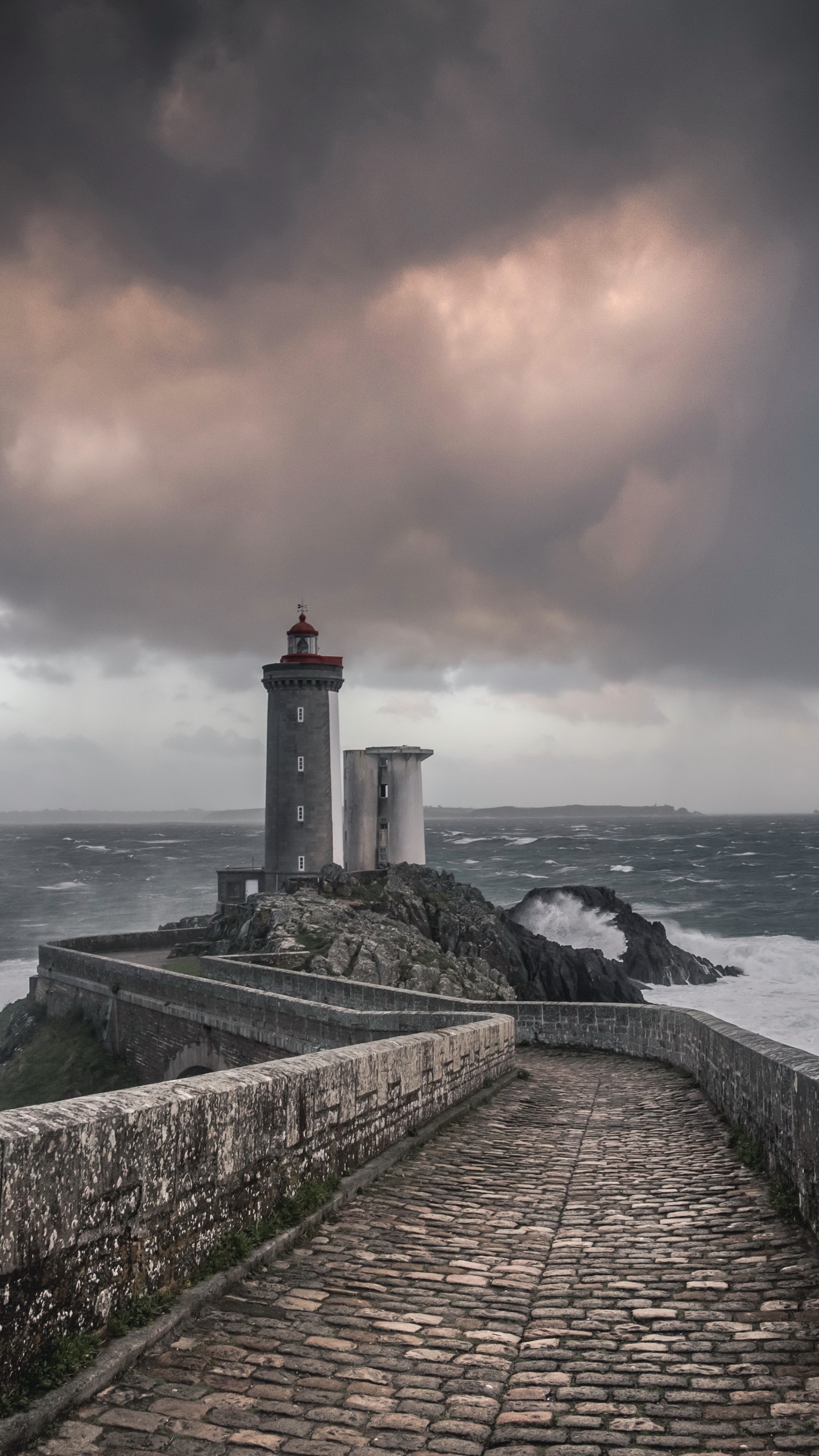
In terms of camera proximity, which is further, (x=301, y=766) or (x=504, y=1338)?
(x=301, y=766)

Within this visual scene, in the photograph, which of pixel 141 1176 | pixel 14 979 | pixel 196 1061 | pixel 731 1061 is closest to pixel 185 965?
pixel 196 1061

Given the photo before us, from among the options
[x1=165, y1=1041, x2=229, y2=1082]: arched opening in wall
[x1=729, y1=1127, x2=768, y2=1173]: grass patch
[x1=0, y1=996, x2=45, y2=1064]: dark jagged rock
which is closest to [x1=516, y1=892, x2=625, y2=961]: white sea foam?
[x1=0, y1=996, x2=45, y2=1064]: dark jagged rock

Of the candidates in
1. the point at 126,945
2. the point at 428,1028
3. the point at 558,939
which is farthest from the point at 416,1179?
the point at 558,939

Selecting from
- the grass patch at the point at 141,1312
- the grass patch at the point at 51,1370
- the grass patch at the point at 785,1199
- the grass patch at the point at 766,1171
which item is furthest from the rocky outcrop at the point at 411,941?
the grass patch at the point at 51,1370

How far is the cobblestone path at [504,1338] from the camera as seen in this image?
11.1 ft

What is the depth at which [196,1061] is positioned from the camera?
70.7 feet

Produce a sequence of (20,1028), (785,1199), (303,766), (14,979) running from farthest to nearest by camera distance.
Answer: (14,979) < (303,766) < (20,1028) < (785,1199)

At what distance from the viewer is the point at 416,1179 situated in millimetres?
7383

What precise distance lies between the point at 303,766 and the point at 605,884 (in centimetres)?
6114

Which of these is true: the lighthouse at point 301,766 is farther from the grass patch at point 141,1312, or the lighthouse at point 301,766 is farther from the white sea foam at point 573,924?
the grass patch at point 141,1312

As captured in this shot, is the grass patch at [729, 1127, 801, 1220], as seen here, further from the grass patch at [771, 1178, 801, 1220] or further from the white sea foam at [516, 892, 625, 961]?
the white sea foam at [516, 892, 625, 961]

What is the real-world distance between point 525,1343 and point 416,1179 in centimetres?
320

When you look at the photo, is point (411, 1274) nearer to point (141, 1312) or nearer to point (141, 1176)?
point (141, 1312)

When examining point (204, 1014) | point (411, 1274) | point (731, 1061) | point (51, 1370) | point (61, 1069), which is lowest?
point (61, 1069)
